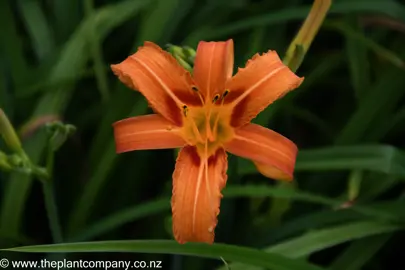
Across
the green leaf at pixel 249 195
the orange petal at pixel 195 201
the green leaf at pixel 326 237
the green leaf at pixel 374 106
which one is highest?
the green leaf at pixel 374 106

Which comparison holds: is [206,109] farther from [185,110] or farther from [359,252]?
[359,252]

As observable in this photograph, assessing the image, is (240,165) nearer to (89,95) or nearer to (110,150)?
(110,150)

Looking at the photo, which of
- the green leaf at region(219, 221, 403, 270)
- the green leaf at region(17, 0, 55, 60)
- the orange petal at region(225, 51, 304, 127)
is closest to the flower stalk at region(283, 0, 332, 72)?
the orange petal at region(225, 51, 304, 127)

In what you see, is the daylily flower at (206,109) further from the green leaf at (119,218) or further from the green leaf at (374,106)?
the green leaf at (374,106)

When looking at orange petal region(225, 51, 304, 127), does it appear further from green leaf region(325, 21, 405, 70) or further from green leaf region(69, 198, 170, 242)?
green leaf region(325, 21, 405, 70)

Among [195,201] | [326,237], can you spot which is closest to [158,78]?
[195,201]

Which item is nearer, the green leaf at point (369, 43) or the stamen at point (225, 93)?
the stamen at point (225, 93)

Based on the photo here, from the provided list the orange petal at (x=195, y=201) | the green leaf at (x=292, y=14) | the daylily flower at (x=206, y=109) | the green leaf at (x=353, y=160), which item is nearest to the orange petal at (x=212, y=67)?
the daylily flower at (x=206, y=109)

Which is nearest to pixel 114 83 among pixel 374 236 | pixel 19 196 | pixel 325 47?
pixel 19 196
